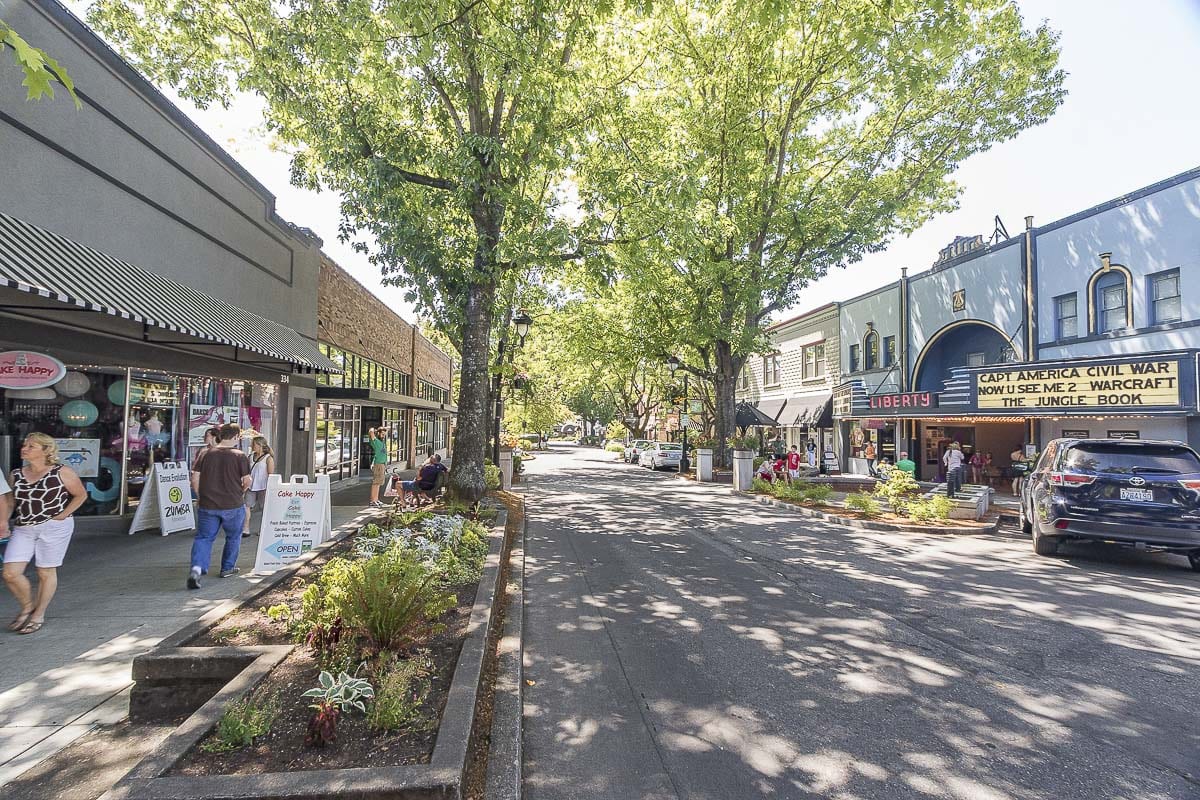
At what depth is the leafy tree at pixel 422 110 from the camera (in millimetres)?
10477

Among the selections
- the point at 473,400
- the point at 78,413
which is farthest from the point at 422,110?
the point at 78,413

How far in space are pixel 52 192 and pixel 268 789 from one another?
7934 mm

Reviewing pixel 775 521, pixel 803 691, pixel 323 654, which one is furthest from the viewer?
pixel 775 521

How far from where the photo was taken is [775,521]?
1342 cm

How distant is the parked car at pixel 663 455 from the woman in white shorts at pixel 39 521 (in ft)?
83.2

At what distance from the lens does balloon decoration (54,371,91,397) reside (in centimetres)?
858

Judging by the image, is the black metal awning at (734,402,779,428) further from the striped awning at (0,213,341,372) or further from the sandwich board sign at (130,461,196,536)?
the sandwich board sign at (130,461,196,536)

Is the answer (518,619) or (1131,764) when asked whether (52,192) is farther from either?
(1131,764)

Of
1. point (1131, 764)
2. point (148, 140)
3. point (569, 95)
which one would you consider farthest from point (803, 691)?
point (569, 95)

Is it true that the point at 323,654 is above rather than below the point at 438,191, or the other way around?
below

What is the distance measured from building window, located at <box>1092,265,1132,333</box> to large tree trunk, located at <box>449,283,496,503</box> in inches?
601

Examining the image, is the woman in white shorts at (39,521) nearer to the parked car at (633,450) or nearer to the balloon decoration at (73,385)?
the balloon decoration at (73,385)

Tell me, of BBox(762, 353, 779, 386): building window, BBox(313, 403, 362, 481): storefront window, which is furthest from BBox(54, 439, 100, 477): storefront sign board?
BBox(762, 353, 779, 386): building window

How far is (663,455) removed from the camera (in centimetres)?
3092
